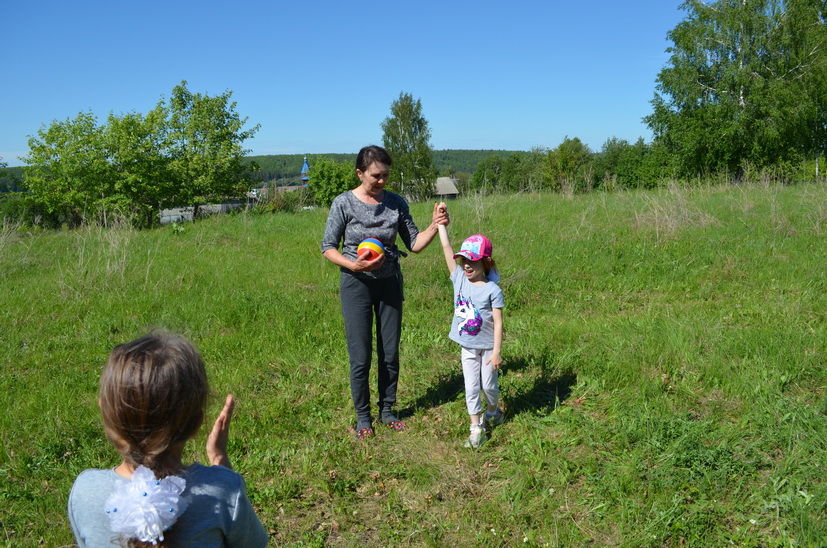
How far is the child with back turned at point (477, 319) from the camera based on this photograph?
13.4 ft

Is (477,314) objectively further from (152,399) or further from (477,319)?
(152,399)

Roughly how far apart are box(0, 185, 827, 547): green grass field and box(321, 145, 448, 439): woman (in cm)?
70

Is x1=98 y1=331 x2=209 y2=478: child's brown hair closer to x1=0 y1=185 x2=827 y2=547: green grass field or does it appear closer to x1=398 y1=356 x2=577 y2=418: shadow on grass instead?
x1=0 y1=185 x2=827 y2=547: green grass field

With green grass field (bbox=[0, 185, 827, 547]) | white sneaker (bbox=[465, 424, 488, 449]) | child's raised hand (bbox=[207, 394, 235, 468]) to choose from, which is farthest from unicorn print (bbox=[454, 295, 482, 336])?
child's raised hand (bbox=[207, 394, 235, 468])

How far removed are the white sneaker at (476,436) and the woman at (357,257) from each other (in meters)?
0.77

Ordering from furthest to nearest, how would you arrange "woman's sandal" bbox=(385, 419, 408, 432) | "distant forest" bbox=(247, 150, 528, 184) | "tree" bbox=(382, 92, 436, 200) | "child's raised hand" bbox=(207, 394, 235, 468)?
"distant forest" bbox=(247, 150, 528, 184) < "tree" bbox=(382, 92, 436, 200) < "woman's sandal" bbox=(385, 419, 408, 432) < "child's raised hand" bbox=(207, 394, 235, 468)

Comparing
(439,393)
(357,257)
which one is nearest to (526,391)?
(439,393)

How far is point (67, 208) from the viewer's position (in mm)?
37562

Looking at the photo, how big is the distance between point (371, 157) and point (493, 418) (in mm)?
2142

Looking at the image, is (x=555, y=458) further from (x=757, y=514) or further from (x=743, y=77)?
(x=743, y=77)

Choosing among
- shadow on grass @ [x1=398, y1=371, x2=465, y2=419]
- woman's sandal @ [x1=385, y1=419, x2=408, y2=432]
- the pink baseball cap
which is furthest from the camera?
shadow on grass @ [x1=398, y1=371, x2=465, y2=419]

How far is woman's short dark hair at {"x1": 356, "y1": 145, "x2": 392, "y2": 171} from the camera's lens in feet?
13.9

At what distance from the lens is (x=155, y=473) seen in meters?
1.46

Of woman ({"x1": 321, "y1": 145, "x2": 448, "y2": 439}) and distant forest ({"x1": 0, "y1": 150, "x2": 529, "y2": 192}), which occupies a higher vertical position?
distant forest ({"x1": 0, "y1": 150, "x2": 529, "y2": 192})
